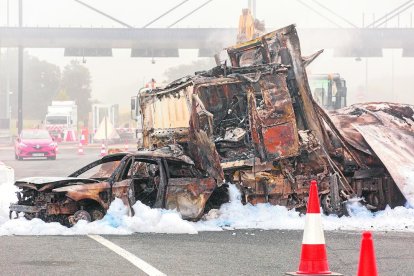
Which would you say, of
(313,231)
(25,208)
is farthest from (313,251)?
(25,208)

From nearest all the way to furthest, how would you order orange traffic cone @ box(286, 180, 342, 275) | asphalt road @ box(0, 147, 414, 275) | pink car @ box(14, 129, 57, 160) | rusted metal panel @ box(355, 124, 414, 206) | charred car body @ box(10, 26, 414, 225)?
orange traffic cone @ box(286, 180, 342, 275) → asphalt road @ box(0, 147, 414, 275) → charred car body @ box(10, 26, 414, 225) → rusted metal panel @ box(355, 124, 414, 206) → pink car @ box(14, 129, 57, 160)

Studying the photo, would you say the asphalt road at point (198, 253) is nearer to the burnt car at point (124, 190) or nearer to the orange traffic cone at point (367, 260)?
the burnt car at point (124, 190)

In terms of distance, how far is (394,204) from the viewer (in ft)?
57.8

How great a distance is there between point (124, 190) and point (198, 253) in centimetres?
309

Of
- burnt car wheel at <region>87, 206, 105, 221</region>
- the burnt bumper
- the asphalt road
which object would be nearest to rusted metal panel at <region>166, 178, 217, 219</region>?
the asphalt road

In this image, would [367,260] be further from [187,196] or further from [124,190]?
[187,196]

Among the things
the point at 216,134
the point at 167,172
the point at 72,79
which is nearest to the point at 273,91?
the point at 216,134

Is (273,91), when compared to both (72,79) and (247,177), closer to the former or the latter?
(247,177)

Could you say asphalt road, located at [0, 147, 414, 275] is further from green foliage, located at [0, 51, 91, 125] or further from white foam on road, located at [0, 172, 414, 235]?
green foliage, located at [0, 51, 91, 125]

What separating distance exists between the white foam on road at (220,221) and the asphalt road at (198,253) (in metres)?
0.41

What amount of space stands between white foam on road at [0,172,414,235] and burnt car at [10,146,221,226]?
18 cm

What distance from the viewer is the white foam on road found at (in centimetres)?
1466

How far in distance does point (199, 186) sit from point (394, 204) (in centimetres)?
365

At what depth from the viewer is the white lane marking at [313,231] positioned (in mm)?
8828
